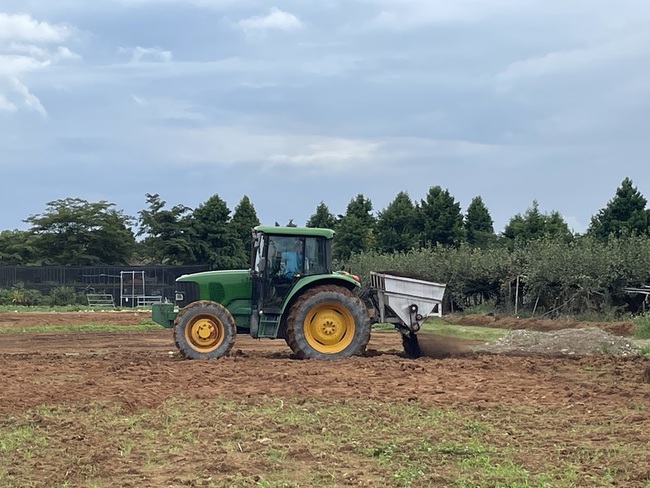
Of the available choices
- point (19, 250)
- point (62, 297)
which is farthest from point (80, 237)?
point (62, 297)

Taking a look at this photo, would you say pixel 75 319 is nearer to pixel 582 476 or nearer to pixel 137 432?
pixel 137 432

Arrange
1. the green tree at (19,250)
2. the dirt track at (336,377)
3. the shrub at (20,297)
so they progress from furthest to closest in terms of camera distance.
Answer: the green tree at (19,250), the shrub at (20,297), the dirt track at (336,377)

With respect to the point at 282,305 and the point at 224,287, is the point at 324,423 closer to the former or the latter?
the point at 282,305

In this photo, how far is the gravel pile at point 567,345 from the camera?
16.6 m

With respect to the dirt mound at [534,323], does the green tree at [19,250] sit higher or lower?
higher

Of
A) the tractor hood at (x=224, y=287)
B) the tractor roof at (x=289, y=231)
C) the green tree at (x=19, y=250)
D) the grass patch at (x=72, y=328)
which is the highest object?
the green tree at (x=19, y=250)

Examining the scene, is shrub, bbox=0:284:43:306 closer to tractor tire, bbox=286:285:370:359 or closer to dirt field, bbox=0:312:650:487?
dirt field, bbox=0:312:650:487

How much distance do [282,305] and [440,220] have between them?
141 ft

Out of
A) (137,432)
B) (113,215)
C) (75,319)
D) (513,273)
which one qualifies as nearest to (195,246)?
(113,215)

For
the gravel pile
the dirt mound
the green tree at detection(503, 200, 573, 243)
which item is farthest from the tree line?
the gravel pile

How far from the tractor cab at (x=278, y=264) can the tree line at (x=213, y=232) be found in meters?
36.8

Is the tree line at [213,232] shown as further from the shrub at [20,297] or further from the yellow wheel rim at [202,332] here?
the yellow wheel rim at [202,332]

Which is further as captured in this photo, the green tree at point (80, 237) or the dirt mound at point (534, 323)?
the green tree at point (80, 237)

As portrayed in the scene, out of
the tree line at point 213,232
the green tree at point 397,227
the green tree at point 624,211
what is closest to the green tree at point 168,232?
the tree line at point 213,232
